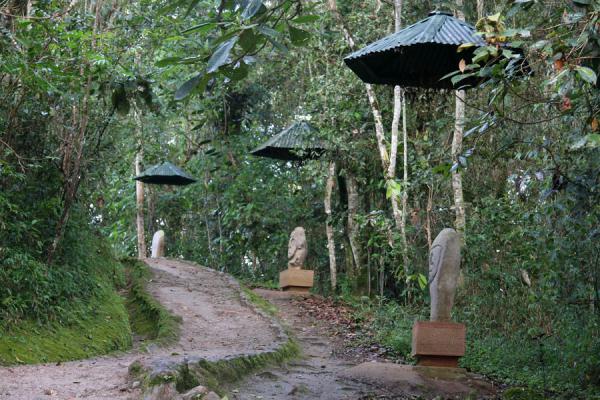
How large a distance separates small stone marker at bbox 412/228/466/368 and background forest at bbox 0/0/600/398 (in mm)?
377

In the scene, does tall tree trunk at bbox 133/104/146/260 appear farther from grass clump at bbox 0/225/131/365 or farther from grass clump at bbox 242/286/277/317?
grass clump at bbox 0/225/131/365

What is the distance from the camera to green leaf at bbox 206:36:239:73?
12.2 ft

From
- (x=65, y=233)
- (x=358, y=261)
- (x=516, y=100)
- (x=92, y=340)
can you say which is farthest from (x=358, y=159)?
(x=92, y=340)

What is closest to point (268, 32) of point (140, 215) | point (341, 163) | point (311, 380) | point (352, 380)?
point (311, 380)

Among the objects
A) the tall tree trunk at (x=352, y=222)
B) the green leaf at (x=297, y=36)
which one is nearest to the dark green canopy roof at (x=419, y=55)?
the green leaf at (x=297, y=36)

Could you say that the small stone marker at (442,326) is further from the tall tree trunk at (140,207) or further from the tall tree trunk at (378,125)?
the tall tree trunk at (140,207)

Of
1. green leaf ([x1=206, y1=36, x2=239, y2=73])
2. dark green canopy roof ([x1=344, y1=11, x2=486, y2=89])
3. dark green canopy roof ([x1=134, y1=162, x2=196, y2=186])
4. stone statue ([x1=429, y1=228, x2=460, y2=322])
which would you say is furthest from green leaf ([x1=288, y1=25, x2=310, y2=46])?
dark green canopy roof ([x1=134, y1=162, x2=196, y2=186])

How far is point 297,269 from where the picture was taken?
1750cm

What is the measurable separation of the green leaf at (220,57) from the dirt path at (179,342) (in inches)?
117

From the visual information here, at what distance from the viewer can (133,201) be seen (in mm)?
23141

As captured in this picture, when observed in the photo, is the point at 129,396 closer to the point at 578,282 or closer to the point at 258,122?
the point at 578,282

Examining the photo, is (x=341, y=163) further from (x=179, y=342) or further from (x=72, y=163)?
(x=179, y=342)

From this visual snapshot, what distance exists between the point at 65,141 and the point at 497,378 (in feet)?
20.8

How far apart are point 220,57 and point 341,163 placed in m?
13.2
